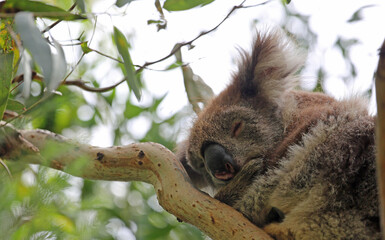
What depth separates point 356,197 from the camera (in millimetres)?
1820

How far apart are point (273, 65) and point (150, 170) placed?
0.95 metres

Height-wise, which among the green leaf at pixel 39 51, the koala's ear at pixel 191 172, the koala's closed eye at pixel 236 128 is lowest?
the koala's ear at pixel 191 172

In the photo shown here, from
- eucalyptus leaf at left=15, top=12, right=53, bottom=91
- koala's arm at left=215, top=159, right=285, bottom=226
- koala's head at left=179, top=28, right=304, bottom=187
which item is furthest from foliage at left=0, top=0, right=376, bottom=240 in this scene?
koala's arm at left=215, top=159, right=285, bottom=226

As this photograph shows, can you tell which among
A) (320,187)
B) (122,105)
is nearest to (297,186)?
(320,187)

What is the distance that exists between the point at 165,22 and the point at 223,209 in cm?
104

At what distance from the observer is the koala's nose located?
2.19 metres

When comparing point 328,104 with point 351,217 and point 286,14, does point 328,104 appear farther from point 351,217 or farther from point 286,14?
point 286,14

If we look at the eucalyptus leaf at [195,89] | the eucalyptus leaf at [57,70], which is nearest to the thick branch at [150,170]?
the eucalyptus leaf at [57,70]

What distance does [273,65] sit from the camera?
2502mm

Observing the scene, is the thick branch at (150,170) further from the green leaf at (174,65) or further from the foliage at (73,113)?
the green leaf at (174,65)

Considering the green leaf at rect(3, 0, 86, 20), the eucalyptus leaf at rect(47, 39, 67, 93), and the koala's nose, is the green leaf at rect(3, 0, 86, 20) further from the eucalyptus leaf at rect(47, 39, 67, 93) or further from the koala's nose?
the koala's nose

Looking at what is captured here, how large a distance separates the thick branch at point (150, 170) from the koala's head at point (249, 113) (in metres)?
0.28

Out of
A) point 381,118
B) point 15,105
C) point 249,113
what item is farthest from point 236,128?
→ point 381,118

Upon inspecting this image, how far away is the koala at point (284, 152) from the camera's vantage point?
1.82 metres
